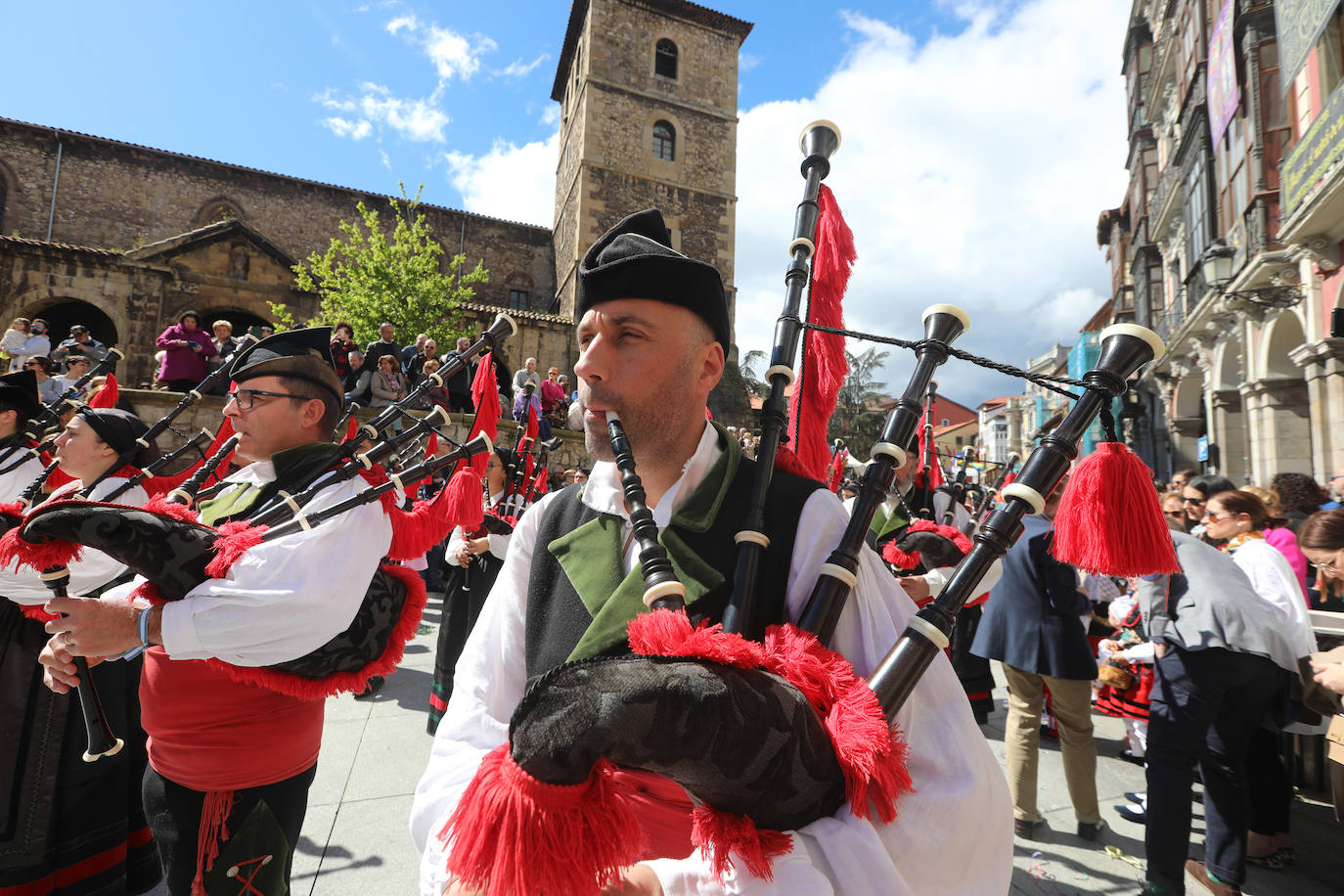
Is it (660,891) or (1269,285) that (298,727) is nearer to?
(660,891)

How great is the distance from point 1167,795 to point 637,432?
3225 millimetres

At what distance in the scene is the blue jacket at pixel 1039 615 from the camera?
3.87 meters

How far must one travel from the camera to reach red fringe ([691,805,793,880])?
922 millimetres

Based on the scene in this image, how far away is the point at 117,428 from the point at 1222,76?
1882 centimetres

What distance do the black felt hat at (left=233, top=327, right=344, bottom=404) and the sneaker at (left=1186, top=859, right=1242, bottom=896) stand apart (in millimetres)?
4488

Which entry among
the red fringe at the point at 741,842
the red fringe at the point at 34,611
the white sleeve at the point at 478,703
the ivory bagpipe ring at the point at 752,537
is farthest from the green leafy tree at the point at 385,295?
the red fringe at the point at 741,842

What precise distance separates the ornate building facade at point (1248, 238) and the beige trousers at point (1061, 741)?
12.7 ft

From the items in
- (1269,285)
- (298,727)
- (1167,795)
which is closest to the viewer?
Result: (298,727)

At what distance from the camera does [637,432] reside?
1447mm

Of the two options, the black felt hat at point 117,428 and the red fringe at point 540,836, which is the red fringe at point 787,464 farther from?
the black felt hat at point 117,428

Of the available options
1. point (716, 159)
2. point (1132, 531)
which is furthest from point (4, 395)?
point (716, 159)

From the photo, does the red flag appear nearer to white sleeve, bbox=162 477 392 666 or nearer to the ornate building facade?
white sleeve, bbox=162 477 392 666

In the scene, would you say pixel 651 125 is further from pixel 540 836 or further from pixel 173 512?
pixel 540 836

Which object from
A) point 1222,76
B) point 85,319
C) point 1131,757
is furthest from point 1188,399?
point 85,319
